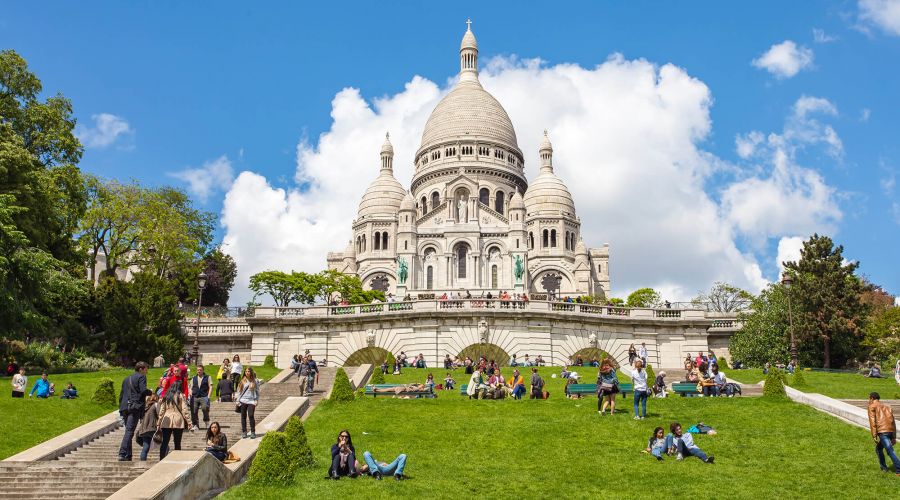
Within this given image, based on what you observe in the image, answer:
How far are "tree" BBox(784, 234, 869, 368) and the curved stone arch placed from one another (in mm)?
14942

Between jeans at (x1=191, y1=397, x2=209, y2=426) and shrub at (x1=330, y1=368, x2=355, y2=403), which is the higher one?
shrub at (x1=330, y1=368, x2=355, y2=403)

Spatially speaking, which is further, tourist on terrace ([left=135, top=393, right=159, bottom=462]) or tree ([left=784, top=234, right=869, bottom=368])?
tree ([left=784, top=234, right=869, bottom=368])

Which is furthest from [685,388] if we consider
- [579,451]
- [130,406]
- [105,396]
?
[105,396]

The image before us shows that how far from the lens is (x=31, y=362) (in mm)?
32625

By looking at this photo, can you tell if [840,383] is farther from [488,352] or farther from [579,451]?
[579,451]

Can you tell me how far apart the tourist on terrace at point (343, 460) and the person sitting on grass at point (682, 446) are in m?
5.94

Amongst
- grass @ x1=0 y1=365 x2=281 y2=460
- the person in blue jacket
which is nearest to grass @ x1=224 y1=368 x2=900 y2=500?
grass @ x1=0 y1=365 x2=281 y2=460

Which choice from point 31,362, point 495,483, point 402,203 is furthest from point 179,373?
point 402,203

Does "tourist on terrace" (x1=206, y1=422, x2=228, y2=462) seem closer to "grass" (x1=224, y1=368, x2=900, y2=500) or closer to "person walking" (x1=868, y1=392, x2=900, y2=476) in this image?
"grass" (x1=224, y1=368, x2=900, y2=500)

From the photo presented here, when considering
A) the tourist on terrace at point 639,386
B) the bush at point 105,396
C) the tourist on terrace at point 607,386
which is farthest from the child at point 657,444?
the bush at point 105,396

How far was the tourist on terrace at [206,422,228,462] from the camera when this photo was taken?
14953 mm

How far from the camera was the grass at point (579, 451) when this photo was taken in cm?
1413

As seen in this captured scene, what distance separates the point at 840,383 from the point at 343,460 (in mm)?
20760

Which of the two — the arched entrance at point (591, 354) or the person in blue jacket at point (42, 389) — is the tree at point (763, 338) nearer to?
the arched entrance at point (591, 354)
